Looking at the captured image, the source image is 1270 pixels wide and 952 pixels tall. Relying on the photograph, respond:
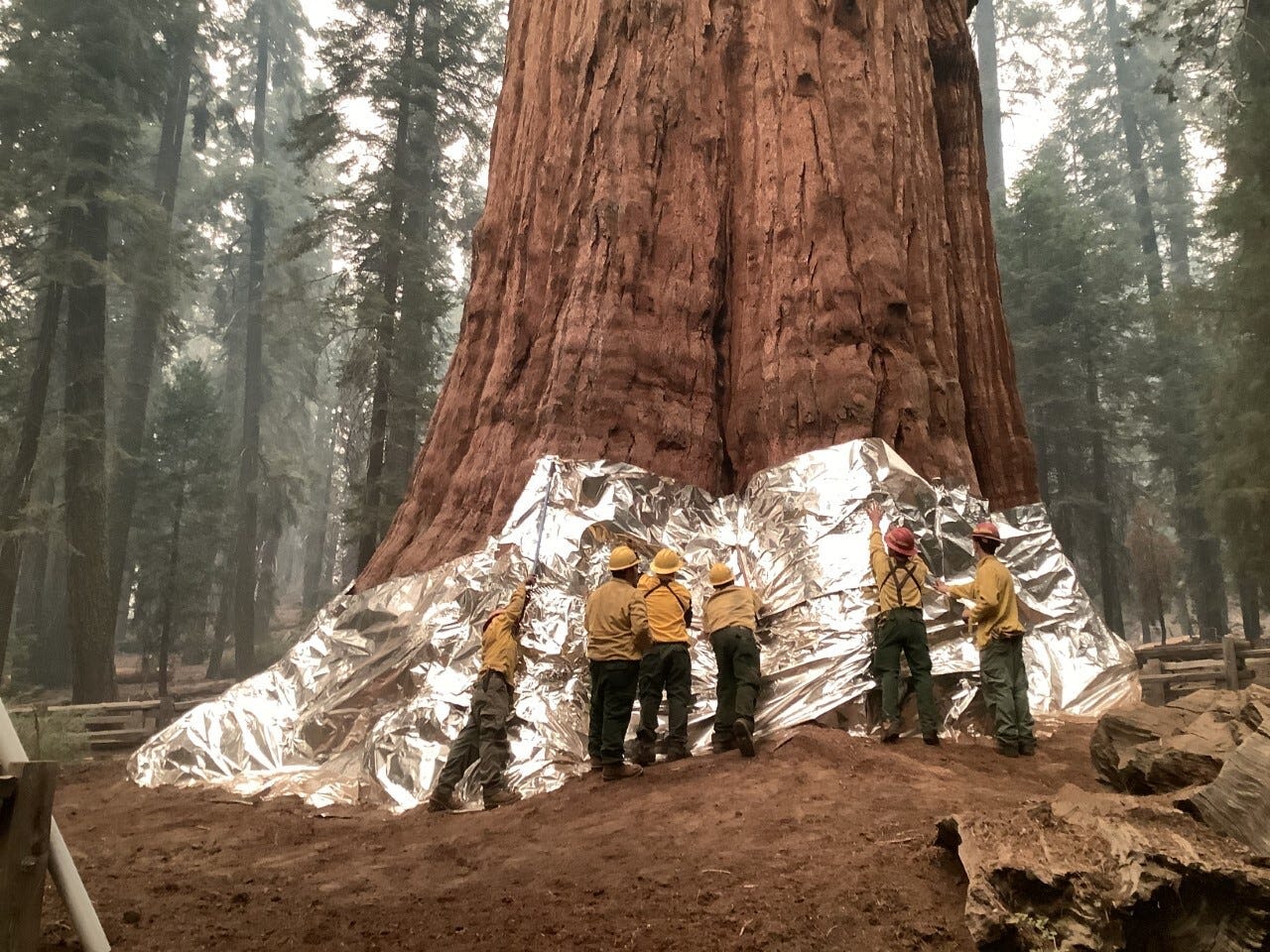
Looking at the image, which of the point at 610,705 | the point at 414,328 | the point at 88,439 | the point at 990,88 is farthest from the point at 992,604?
the point at 990,88

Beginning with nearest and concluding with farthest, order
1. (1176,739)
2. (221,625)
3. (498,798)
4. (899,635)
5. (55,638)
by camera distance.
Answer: (1176,739), (498,798), (899,635), (55,638), (221,625)

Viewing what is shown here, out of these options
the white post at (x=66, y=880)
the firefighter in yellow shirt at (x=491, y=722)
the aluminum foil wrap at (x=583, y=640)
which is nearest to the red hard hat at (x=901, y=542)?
the aluminum foil wrap at (x=583, y=640)

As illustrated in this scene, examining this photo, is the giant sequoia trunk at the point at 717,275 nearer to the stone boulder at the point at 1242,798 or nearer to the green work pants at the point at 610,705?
the green work pants at the point at 610,705

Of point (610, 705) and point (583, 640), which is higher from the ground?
point (583, 640)

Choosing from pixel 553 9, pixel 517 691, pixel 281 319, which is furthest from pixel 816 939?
pixel 281 319

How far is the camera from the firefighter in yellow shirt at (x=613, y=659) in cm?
582

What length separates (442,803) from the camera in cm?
570

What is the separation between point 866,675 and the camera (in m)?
6.02

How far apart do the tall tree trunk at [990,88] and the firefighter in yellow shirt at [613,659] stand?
32573 millimetres

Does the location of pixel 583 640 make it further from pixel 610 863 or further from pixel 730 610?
pixel 610 863

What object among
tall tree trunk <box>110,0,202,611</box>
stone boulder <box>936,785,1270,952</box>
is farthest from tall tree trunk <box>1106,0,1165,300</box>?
stone boulder <box>936,785,1270,952</box>

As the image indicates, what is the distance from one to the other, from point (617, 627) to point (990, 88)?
3717 cm

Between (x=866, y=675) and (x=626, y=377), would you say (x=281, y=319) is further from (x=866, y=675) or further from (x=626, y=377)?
(x=866, y=675)

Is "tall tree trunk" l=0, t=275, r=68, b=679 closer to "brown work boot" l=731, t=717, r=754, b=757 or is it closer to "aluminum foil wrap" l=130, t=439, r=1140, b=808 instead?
"aluminum foil wrap" l=130, t=439, r=1140, b=808
